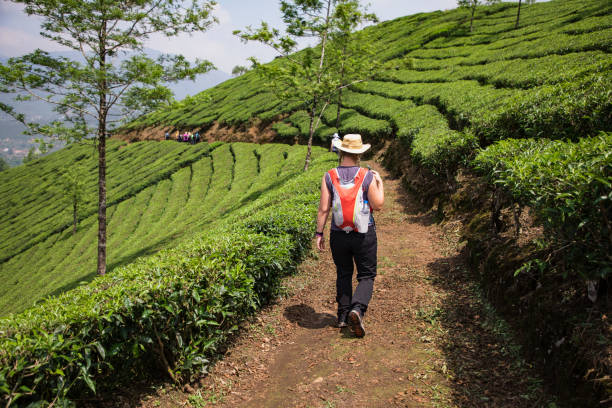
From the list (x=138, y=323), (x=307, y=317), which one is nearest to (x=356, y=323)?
(x=307, y=317)

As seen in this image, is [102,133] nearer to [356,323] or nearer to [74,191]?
[356,323]

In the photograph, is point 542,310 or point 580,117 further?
point 580,117

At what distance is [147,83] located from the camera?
11.8 m

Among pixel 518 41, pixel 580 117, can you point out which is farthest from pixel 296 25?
pixel 518 41

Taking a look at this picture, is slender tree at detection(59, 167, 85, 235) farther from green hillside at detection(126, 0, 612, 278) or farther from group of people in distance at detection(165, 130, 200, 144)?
green hillside at detection(126, 0, 612, 278)

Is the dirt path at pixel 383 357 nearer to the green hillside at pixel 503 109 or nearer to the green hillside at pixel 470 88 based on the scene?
the green hillside at pixel 503 109

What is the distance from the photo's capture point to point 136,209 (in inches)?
1098

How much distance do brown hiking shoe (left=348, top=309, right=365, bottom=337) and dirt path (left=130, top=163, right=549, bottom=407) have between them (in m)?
0.10

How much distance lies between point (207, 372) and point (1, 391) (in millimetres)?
1796

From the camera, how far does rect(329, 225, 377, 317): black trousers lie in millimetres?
4062

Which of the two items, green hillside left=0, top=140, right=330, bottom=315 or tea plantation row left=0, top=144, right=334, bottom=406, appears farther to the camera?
green hillside left=0, top=140, right=330, bottom=315

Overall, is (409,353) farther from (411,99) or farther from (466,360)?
(411,99)

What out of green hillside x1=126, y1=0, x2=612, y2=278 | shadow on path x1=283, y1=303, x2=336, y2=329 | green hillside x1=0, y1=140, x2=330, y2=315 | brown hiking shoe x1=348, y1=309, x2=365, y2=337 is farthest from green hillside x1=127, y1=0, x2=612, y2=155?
green hillside x1=0, y1=140, x2=330, y2=315

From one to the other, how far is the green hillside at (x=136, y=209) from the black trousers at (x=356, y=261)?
1109 centimetres
